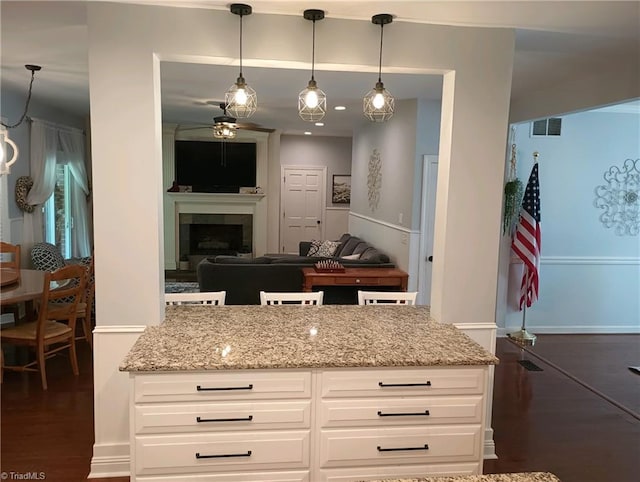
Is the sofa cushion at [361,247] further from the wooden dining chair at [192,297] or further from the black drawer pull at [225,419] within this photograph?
the black drawer pull at [225,419]

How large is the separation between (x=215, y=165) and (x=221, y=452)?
7.37m

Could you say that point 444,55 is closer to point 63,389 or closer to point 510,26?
point 510,26

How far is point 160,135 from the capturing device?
2762 millimetres

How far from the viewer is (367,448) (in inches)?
91.6

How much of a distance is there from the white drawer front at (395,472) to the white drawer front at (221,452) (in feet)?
0.48

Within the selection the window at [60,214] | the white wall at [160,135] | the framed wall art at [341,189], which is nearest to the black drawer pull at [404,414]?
the white wall at [160,135]

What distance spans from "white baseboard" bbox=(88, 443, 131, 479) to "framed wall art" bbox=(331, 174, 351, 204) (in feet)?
25.4

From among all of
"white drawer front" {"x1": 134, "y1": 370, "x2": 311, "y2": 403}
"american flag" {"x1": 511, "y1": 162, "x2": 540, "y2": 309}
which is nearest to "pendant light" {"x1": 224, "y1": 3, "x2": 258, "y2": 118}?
"white drawer front" {"x1": 134, "y1": 370, "x2": 311, "y2": 403}

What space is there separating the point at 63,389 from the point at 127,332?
1.79m

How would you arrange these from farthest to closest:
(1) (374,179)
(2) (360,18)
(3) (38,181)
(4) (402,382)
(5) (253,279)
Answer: (1) (374,179)
(3) (38,181)
(5) (253,279)
(2) (360,18)
(4) (402,382)

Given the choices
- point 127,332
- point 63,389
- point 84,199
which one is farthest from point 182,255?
point 127,332

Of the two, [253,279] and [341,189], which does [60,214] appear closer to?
[253,279]

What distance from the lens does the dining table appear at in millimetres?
3811

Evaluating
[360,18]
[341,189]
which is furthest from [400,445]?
[341,189]
